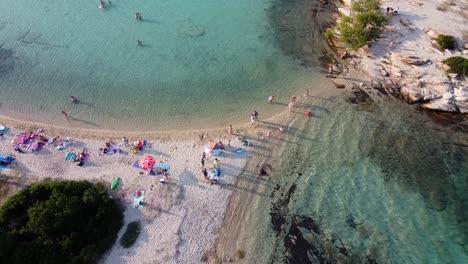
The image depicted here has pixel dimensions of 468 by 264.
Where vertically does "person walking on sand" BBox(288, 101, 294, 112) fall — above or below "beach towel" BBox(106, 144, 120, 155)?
above

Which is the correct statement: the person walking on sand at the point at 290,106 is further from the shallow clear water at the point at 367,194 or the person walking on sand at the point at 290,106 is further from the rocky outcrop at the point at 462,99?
the rocky outcrop at the point at 462,99

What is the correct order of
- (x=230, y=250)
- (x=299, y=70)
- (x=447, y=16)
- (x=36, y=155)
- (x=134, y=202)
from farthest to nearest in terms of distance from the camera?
(x=447, y=16), (x=299, y=70), (x=36, y=155), (x=134, y=202), (x=230, y=250)

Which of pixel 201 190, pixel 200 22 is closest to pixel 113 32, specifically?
pixel 200 22

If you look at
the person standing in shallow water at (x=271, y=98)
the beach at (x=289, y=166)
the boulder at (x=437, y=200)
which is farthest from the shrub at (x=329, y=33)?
the boulder at (x=437, y=200)

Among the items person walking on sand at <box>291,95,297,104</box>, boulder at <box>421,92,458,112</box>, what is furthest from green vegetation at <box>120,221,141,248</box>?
boulder at <box>421,92,458,112</box>

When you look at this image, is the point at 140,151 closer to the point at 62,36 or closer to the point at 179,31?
the point at 179,31

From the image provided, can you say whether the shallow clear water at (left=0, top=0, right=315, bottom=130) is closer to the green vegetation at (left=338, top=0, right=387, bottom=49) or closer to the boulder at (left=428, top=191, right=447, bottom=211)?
the green vegetation at (left=338, top=0, right=387, bottom=49)
